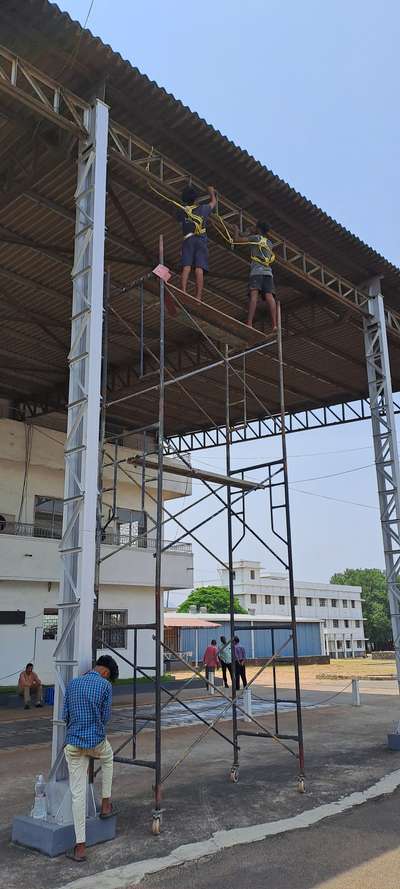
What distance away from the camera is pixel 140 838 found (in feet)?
21.7

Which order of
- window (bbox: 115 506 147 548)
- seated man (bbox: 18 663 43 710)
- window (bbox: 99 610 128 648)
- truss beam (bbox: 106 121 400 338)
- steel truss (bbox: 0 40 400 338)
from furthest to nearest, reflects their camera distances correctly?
window (bbox: 115 506 147 548), window (bbox: 99 610 128 648), seated man (bbox: 18 663 43 710), truss beam (bbox: 106 121 400 338), steel truss (bbox: 0 40 400 338)

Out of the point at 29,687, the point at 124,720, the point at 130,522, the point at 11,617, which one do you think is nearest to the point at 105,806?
the point at 124,720

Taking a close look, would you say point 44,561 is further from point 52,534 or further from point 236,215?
point 236,215

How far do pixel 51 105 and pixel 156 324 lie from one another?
816 cm

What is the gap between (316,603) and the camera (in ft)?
240

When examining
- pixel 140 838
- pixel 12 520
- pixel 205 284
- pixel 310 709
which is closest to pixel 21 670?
pixel 12 520

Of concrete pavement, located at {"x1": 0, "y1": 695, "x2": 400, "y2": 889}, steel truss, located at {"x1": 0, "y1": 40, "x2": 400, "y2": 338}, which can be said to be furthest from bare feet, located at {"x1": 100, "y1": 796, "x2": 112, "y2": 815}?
steel truss, located at {"x1": 0, "y1": 40, "x2": 400, "y2": 338}

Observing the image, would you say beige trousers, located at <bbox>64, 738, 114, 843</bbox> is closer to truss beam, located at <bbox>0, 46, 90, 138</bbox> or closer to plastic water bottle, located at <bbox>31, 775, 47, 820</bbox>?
plastic water bottle, located at <bbox>31, 775, 47, 820</bbox>

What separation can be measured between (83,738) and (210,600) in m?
61.8

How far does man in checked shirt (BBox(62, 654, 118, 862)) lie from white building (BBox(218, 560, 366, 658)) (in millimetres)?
62488

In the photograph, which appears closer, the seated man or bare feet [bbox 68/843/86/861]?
bare feet [bbox 68/843/86/861]

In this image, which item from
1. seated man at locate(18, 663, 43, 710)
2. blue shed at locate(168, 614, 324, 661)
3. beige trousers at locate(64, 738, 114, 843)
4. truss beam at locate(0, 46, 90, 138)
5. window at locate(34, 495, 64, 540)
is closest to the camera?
beige trousers at locate(64, 738, 114, 843)

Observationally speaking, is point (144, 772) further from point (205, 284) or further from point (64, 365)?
point (64, 365)

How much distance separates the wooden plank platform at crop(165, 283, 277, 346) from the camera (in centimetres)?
940
